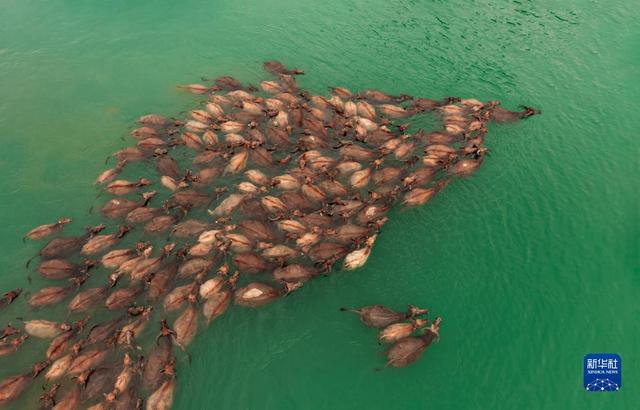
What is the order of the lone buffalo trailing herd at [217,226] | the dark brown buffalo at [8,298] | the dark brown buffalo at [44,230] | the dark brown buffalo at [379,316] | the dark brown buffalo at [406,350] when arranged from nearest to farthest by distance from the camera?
the dark brown buffalo at [406,350]
the lone buffalo trailing herd at [217,226]
the dark brown buffalo at [379,316]
the dark brown buffalo at [8,298]
the dark brown buffalo at [44,230]

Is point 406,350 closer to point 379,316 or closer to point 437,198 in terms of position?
point 379,316

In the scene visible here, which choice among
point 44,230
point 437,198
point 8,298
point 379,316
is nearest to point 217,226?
point 44,230

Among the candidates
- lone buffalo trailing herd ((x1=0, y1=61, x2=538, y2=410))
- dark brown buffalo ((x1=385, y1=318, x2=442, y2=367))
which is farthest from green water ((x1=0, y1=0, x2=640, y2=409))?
lone buffalo trailing herd ((x1=0, y1=61, x2=538, y2=410))

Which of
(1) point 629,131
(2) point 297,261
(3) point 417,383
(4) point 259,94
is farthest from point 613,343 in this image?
(4) point 259,94

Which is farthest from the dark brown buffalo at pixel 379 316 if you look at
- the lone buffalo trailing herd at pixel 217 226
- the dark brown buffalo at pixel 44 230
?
the dark brown buffalo at pixel 44 230

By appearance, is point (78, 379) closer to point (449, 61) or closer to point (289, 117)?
point (289, 117)

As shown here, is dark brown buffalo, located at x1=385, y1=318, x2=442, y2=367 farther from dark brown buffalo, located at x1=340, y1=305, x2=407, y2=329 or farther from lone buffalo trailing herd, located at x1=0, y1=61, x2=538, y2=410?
dark brown buffalo, located at x1=340, y1=305, x2=407, y2=329

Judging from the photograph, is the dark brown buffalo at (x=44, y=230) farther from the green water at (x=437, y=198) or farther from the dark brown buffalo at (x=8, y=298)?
the dark brown buffalo at (x=8, y=298)
